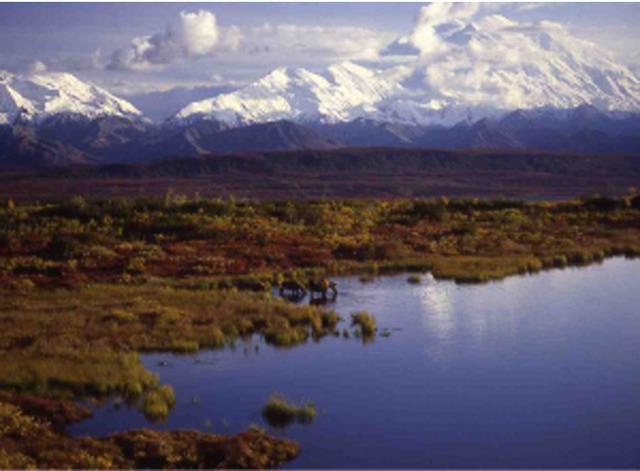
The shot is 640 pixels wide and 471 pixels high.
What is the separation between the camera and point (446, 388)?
19.0 meters

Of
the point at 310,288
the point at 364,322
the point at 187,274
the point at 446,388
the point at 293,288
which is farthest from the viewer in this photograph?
the point at 187,274

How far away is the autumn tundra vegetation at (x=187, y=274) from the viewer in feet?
51.3

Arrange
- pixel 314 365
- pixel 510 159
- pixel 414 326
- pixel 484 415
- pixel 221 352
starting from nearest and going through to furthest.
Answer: pixel 484 415 → pixel 314 365 → pixel 221 352 → pixel 414 326 → pixel 510 159

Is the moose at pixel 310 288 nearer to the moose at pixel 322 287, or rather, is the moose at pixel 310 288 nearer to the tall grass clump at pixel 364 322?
the moose at pixel 322 287

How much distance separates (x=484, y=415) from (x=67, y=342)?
11.3 meters

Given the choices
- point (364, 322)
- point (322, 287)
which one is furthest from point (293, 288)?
point (364, 322)

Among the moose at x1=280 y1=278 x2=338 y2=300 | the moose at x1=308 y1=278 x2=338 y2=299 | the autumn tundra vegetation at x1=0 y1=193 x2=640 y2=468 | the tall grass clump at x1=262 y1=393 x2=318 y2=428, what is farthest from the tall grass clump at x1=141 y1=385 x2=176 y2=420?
the moose at x1=308 y1=278 x2=338 y2=299

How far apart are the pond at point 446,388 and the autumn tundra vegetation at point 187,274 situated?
0.83 metres

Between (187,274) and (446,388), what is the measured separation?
57.8 ft

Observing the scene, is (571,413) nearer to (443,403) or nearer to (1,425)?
(443,403)

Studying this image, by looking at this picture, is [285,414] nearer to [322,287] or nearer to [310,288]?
[322,287]

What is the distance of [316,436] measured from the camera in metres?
16.1

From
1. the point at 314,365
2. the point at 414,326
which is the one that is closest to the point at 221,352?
the point at 314,365

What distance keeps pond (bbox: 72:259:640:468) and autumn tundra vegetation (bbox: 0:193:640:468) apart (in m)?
0.83
